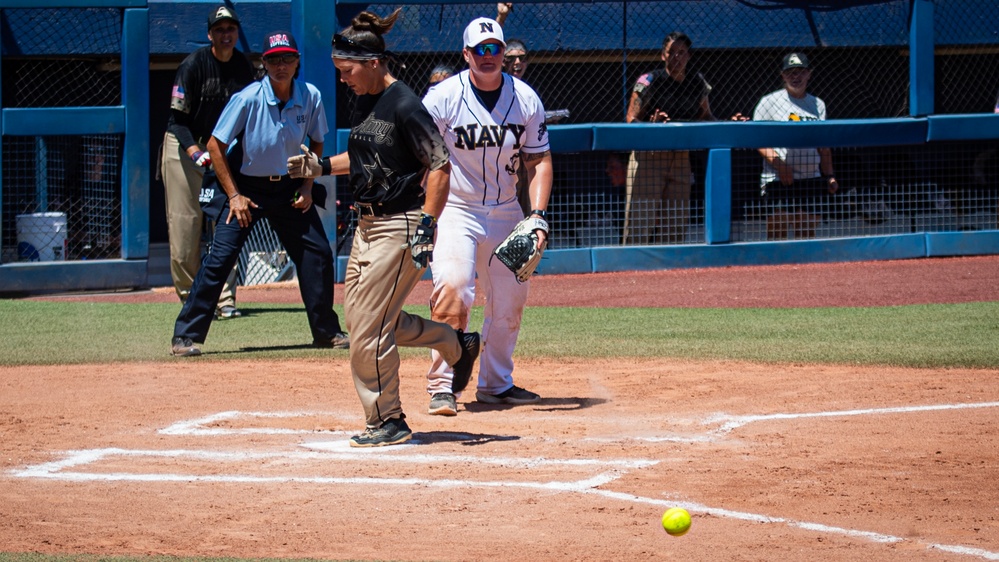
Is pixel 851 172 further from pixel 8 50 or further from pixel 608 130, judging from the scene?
pixel 8 50

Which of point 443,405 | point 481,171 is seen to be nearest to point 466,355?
point 443,405

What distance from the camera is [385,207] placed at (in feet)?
18.5

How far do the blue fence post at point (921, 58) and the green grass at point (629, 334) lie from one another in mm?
3848

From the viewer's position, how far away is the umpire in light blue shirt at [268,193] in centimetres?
824

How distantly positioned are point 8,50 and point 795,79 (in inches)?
308

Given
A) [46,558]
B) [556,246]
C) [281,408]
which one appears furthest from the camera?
[556,246]

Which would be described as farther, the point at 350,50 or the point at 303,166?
the point at 303,166

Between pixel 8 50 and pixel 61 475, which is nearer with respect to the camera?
pixel 61 475

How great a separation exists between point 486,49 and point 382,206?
3.87 ft

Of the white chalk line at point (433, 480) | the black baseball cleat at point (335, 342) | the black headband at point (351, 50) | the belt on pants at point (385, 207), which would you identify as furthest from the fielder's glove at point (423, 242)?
the black baseball cleat at point (335, 342)

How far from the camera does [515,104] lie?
257 inches

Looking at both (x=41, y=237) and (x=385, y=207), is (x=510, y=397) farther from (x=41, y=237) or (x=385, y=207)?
(x=41, y=237)

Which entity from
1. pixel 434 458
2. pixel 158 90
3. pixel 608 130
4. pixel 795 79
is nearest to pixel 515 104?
pixel 434 458

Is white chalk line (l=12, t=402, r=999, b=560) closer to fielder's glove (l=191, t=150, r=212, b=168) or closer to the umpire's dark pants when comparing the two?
the umpire's dark pants
